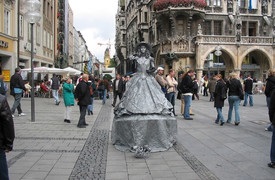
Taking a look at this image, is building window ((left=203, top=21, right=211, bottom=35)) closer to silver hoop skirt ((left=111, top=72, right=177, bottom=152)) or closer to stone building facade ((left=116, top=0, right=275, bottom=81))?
stone building facade ((left=116, top=0, right=275, bottom=81))

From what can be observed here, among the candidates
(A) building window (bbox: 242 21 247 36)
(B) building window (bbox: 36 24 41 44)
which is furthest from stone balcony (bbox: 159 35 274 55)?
(B) building window (bbox: 36 24 41 44)

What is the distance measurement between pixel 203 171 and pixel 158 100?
2.37 m

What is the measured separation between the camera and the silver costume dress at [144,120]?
7242mm

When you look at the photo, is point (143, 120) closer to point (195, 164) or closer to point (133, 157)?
point (133, 157)

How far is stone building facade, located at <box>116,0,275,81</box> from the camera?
1379 inches

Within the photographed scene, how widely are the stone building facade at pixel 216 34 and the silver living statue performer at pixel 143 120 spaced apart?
24642 millimetres

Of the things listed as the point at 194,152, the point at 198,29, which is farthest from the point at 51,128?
the point at 198,29

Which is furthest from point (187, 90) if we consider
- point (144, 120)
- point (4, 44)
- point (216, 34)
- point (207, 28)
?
point (216, 34)

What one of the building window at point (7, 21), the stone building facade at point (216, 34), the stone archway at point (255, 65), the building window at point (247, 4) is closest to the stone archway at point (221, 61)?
the stone building facade at point (216, 34)

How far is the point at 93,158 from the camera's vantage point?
6828 mm

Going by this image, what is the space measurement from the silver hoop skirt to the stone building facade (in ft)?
81.0

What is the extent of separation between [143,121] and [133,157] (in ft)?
2.55

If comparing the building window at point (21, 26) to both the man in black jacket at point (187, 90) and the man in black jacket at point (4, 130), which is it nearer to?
the man in black jacket at point (187, 90)

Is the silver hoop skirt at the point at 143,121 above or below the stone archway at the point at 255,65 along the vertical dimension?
below
